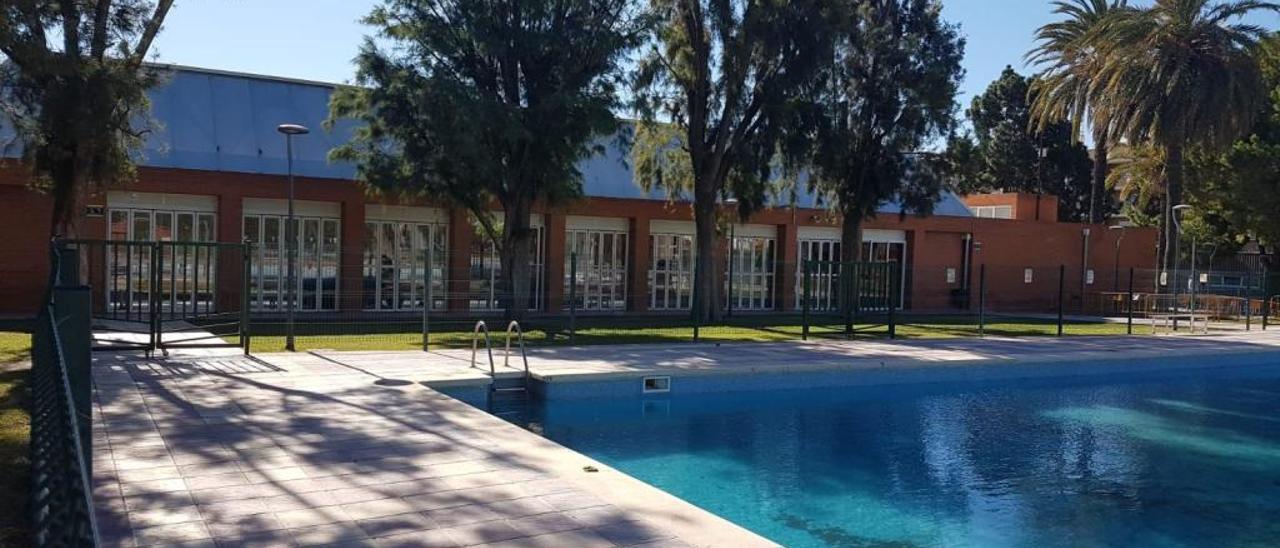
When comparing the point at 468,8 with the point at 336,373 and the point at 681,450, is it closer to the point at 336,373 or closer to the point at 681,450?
the point at 336,373

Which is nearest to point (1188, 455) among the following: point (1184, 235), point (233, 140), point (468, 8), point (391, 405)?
point (391, 405)

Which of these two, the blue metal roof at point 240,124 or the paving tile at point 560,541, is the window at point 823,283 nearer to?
the blue metal roof at point 240,124

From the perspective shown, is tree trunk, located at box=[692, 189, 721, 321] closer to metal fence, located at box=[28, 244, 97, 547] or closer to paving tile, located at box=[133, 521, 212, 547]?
paving tile, located at box=[133, 521, 212, 547]

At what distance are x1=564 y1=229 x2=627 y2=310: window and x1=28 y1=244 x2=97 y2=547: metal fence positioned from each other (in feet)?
76.7

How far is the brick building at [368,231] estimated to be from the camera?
74.6 feet

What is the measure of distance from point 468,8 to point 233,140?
961 centimetres

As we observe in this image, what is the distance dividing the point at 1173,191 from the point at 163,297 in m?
32.1

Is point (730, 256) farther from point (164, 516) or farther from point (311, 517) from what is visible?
point (164, 516)

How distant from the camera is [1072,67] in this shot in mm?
36344

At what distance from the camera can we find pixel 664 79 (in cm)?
2555

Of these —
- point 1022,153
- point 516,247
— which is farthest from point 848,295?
point 1022,153

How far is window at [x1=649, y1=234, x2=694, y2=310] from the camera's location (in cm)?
3153

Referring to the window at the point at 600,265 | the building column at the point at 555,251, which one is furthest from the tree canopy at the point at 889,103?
the building column at the point at 555,251

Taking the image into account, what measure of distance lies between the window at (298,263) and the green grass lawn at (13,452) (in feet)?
22.4
